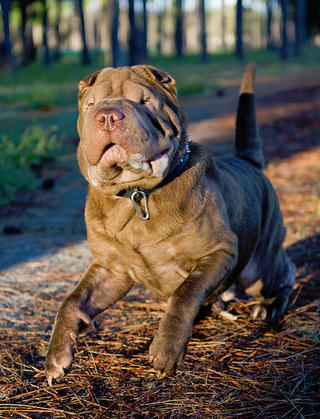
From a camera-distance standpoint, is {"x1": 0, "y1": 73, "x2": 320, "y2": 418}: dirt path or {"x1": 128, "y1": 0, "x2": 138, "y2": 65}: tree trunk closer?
{"x1": 0, "y1": 73, "x2": 320, "y2": 418}: dirt path

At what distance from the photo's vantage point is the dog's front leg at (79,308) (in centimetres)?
240

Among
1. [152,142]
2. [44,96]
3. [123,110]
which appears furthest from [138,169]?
[44,96]

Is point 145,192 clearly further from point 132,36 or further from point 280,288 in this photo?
point 132,36

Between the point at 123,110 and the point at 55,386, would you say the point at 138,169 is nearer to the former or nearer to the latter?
the point at 123,110

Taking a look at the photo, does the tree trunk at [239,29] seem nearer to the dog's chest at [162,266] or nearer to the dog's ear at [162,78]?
the dog's ear at [162,78]

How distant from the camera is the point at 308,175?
6.81 m

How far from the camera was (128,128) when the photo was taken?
228 cm

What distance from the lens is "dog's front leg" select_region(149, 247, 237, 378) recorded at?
7.17ft

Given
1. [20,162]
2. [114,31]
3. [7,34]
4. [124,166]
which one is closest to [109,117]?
[124,166]

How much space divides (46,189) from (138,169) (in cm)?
434

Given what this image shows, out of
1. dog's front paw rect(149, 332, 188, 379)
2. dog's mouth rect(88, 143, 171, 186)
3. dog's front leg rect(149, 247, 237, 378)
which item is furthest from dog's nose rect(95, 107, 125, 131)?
dog's front paw rect(149, 332, 188, 379)

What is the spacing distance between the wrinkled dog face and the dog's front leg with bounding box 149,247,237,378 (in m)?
0.50

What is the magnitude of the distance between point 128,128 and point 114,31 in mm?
16614

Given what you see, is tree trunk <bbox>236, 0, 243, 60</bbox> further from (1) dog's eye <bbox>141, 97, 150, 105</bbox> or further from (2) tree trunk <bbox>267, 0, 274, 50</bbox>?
(1) dog's eye <bbox>141, 97, 150, 105</bbox>
